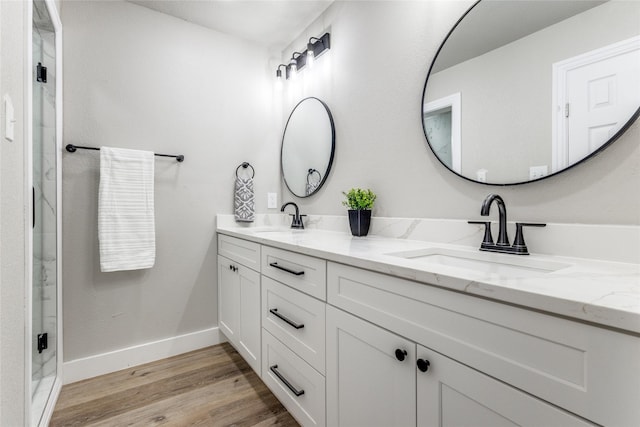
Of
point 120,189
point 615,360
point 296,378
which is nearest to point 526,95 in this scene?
point 615,360

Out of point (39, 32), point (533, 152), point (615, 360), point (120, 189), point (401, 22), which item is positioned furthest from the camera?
point (120, 189)

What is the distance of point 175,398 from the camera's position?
63.4 inches

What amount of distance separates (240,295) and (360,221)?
2.89 ft

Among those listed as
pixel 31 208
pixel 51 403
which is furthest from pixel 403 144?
pixel 51 403

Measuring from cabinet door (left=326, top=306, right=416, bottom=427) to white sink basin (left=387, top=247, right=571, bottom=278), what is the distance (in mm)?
266

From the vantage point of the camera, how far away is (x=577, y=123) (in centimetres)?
95

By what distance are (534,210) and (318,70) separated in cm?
169

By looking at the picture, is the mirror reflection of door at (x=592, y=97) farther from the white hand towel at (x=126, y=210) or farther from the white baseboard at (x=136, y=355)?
the white baseboard at (x=136, y=355)

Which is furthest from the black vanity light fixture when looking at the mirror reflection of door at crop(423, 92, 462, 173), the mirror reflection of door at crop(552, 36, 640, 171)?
the mirror reflection of door at crop(552, 36, 640, 171)

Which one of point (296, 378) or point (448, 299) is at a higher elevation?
point (448, 299)

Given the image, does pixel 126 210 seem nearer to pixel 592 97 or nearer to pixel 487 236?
pixel 487 236

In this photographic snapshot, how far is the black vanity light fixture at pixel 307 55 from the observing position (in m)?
2.04

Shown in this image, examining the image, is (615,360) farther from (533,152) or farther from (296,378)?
(296,378)

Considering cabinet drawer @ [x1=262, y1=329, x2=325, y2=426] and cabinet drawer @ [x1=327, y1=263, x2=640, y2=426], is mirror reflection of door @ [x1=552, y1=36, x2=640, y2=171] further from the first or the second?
cabinet drawer @ [x1=262, y1=329, x2=325, y2=426]
